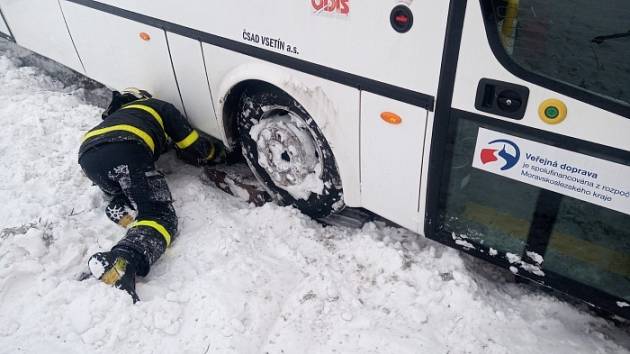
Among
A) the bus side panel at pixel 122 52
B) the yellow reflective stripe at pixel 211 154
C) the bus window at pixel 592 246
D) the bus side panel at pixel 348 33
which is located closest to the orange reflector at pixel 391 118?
the bus side panel at pixel 348 33

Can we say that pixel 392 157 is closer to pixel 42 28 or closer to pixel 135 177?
pixel 135 177

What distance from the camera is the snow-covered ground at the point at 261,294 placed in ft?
8.66

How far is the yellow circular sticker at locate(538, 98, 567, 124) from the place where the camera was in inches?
80.4

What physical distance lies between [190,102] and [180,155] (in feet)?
1.89

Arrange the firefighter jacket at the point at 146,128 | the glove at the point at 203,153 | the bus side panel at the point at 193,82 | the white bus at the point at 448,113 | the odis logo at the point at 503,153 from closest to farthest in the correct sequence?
the white bus at the point at 448,113
the odis logo at the point at 503,153
the firefighter jacket at the point at 146,128
the bus side panel at the point at 193,82
the glove at the point at 203,153

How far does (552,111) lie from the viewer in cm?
207

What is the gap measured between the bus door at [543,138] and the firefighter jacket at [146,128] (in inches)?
84.5

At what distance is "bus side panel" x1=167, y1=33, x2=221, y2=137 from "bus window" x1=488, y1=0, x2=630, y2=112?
2298mm

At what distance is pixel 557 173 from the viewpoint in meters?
2.17

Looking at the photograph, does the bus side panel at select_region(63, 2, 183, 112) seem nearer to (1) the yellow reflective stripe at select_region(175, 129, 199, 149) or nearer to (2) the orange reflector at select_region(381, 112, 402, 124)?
(1) the yellow reflective stripe at select_region(175, 129, 199, 149)

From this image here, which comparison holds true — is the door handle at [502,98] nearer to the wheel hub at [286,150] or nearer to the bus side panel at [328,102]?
the bus side panel at [328,102]

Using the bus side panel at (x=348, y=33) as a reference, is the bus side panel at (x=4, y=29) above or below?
below

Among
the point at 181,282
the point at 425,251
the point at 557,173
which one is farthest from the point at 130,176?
the point at 557,173

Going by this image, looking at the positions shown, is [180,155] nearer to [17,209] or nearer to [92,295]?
[17,209]
